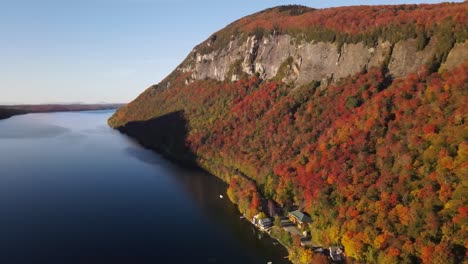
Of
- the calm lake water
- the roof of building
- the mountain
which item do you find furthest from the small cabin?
the roof of building

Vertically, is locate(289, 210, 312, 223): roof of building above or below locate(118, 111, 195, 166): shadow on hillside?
below

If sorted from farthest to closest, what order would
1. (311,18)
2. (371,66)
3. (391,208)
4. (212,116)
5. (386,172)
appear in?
(212,116), (311,18), (371,66), (386,172), (391,208)

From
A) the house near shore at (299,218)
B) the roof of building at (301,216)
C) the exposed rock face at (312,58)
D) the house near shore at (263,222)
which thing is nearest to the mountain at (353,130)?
the exposed rock face at (312,58)

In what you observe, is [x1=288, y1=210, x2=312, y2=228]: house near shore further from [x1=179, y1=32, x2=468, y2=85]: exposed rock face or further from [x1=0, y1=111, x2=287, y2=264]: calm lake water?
[x1=179, y1=32, x2=468, y2=85]: exposed rock face

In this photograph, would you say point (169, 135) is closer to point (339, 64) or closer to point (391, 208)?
point (339, 64)

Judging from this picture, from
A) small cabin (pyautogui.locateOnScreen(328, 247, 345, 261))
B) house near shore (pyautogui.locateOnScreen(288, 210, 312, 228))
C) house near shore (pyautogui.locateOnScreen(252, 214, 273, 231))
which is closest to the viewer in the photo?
small cabin (pyautogui.locateOnScreen(328, 247, 345, 261))

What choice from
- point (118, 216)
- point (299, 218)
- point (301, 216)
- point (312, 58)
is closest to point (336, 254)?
point (299, 218)

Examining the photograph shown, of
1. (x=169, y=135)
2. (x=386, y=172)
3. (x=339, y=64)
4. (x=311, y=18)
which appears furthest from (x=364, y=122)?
(x=169, y=135)

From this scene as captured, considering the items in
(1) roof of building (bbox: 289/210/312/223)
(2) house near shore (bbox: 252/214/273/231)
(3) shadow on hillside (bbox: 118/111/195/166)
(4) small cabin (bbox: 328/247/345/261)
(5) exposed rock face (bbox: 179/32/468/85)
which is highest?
(5) exposed rock face (bbox: 179/32/468/85)
